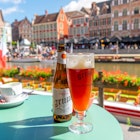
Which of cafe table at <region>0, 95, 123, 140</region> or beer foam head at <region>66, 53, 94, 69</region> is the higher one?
beer foam head at <region>66, 53, 94, 69</region>

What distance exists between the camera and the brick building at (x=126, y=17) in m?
23.9

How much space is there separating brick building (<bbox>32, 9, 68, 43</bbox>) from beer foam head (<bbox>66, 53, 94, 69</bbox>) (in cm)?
3270

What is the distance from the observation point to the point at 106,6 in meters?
28.8

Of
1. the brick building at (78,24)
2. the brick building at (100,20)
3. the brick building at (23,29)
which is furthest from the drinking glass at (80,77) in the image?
the brick building at (23,29)

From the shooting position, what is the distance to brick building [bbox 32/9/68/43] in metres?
34.1

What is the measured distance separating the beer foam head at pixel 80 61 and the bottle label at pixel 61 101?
0.14 meters

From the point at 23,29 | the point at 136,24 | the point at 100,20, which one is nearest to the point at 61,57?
the point at 136,24

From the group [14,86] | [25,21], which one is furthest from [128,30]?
[14,86]

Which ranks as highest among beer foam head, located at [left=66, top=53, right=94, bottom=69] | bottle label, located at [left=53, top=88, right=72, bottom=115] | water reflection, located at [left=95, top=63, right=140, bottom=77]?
beer foam head, located at [left=66, top=53, right=94, bottom=69]

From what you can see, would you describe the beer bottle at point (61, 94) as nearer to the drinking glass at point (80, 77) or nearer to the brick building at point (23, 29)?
the drinking glass at point (80, 77)

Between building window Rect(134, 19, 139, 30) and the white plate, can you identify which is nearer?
the white plate

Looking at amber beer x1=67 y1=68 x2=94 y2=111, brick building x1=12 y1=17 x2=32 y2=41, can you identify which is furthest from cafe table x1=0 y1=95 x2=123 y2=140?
brick building x1=12 y1=17 x2=32 y2=41

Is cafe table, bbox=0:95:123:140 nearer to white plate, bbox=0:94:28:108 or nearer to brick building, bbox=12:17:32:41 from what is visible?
white plate, bbox=0:94:28:108

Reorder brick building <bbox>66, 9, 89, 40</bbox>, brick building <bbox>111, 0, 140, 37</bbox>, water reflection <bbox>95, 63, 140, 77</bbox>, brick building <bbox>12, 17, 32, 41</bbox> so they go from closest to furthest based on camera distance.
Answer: water reflection <bbox>95, 63, 140, 77</bbox>
brick building <bbox>111, 0, 140, 37</bbox>
brick building <bbox>66, 9, 89, 40</bbox>
brick building <bbox>12, 17, 32, 41</bbox>
